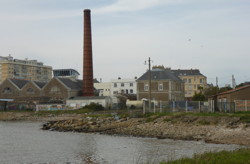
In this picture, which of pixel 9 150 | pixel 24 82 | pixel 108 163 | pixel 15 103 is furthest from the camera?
pixel 24 82

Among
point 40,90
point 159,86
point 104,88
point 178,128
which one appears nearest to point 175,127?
point 178,128

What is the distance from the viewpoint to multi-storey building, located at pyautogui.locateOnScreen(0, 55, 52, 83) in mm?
162250

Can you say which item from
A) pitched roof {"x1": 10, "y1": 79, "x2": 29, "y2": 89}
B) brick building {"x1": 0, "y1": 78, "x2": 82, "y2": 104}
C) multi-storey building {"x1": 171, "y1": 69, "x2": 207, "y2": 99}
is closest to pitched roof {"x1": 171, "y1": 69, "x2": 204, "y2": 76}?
multi-storey building {"x1": 171, "y1": 69, "x2": 207, "y2": 99}

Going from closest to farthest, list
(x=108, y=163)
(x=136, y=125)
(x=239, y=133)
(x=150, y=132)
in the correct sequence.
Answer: (x=108, y=163), (x=239, y=133), (x=150, y=132), (x=136, y=125)

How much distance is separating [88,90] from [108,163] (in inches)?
2354

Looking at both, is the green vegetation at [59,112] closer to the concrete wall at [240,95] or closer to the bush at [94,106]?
the bush at [94,106]

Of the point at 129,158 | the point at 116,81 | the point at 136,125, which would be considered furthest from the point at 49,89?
the point at 129,158

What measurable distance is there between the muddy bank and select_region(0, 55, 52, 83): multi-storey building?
117137 millimetres

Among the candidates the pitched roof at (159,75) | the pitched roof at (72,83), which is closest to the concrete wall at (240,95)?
the pitched roof at (159,75)

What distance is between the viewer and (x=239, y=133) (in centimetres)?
2973

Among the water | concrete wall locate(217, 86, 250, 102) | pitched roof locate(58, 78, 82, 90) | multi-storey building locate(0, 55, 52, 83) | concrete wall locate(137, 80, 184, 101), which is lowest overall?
the water

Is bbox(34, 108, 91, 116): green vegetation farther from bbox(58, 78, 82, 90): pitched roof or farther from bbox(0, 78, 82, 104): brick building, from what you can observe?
bbox(58, 78, 82, 90): pitched roof

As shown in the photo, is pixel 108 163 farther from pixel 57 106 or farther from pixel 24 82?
pixel 24 82

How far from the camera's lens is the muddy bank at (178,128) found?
29894 mm
